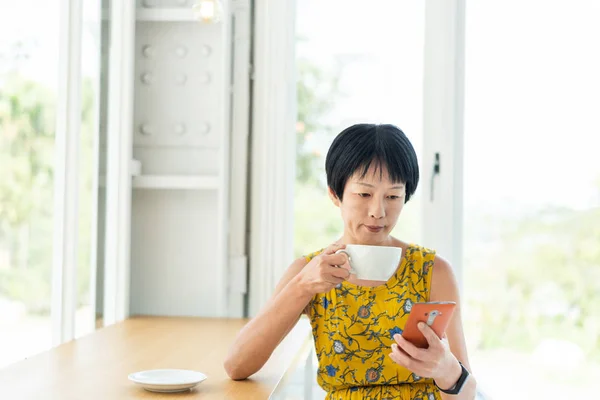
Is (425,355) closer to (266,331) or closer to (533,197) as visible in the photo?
(266,331)

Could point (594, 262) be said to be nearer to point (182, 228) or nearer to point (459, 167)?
point (459, 167)

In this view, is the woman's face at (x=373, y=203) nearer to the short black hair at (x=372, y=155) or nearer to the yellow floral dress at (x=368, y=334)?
the short black hair at (x=372, y=155)

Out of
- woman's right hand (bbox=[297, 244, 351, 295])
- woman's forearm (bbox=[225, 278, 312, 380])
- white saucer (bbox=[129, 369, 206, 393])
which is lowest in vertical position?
white saucer (bbox=[129, 369, 206, 393])

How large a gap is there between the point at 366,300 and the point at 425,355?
30 centimetres

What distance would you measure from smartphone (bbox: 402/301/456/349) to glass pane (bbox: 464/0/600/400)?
1330mm

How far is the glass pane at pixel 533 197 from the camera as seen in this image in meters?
2.41

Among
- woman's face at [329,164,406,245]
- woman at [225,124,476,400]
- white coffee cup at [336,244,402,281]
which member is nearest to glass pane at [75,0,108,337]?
woman at [225,124,476,400]

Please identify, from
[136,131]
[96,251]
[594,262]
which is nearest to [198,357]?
[96,251]

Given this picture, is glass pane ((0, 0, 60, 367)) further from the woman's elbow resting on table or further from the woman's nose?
the woman's nose

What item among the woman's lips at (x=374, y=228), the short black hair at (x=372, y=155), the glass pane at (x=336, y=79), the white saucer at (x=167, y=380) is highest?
the glass pane at (x=336, y=79)

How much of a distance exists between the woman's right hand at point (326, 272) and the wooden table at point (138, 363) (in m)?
0.22

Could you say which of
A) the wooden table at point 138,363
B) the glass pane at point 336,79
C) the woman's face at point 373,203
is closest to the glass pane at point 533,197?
the glass pane at point 336,79

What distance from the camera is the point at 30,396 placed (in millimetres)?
1292

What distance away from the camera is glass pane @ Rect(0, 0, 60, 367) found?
1630 mm
